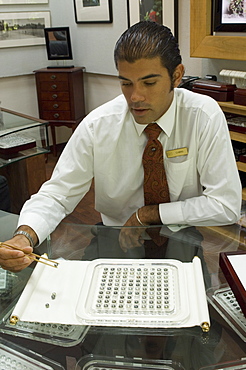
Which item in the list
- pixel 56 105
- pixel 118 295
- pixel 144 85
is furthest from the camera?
pixel 56 105

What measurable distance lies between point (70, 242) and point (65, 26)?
4.30 metres

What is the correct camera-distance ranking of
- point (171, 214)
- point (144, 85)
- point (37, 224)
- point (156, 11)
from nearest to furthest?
1. point (37, 224)
2. point (144, 85)
3. point (171, 214)
4. point (156, 11)

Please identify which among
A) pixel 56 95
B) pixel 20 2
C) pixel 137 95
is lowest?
pixel 56 95

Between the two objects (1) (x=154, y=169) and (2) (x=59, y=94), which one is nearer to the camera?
(1) (x=154, y=169)

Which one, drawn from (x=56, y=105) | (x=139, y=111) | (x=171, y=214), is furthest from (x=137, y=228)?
(x=56, y=105)

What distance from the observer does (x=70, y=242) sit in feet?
4.66

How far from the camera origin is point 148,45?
150cm

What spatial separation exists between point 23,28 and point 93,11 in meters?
0.88

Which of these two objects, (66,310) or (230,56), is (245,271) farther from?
(230,56)

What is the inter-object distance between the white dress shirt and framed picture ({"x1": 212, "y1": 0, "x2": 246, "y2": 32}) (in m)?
1.48

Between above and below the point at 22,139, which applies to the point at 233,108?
above

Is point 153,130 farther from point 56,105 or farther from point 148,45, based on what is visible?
point 56,105

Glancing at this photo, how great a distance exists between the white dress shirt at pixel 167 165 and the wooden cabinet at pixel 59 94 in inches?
126

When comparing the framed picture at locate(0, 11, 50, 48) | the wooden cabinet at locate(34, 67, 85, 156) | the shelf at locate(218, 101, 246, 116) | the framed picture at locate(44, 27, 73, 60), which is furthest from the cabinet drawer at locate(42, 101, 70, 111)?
the shelf at locate(218, 101, 246, 116)
